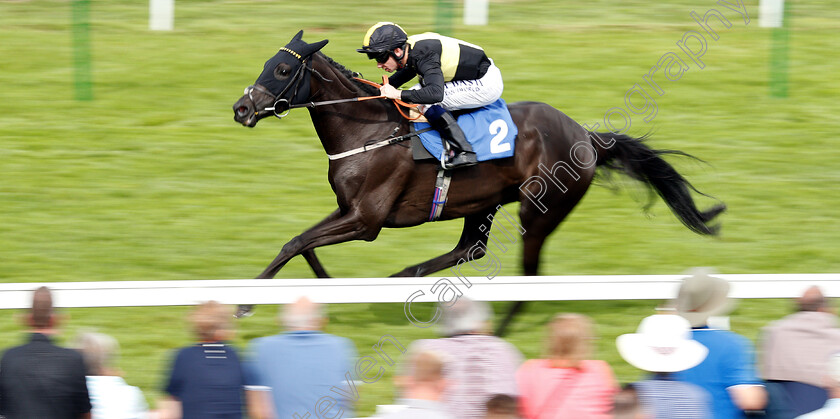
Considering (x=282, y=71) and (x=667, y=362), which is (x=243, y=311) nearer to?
(x=282, y=71)

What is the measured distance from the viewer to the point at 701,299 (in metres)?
3.77

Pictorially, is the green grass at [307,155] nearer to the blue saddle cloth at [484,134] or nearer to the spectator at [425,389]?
the blue saddle cloth at [484,134]

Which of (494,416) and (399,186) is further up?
(399,186)

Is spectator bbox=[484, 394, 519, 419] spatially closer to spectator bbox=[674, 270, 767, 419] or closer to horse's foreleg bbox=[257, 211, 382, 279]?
spectator bbox=[674, 270, 767, 419]

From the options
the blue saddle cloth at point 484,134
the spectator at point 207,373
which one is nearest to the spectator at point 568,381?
the spectator at point 207,373

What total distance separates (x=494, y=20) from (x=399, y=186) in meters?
7.38

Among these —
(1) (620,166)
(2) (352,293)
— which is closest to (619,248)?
(1) (620,166)

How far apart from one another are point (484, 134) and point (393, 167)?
1.91ft

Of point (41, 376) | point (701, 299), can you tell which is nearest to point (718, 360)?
point (701, 299)

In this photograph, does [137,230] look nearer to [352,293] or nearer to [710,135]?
[352,293]

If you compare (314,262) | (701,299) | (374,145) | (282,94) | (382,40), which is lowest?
(701,299)

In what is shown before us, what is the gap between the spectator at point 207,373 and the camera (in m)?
3.52

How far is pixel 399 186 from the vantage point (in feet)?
20.1

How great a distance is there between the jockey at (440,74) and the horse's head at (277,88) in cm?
38
